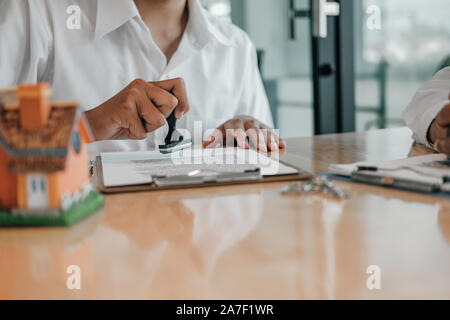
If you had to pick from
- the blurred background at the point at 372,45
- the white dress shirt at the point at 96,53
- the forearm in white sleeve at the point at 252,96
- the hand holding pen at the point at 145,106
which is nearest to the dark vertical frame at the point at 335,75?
the blurred background at the point at 372,45

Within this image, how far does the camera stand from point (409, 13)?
2.04m

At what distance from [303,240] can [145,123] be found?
0.50m

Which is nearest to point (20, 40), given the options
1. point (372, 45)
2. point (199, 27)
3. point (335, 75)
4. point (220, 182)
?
→ point (199, 27)

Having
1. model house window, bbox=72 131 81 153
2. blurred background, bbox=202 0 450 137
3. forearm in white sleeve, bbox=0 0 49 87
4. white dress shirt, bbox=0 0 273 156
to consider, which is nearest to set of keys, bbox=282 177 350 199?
model house window, bbox=72 131 81 153

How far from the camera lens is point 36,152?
1.41 ft

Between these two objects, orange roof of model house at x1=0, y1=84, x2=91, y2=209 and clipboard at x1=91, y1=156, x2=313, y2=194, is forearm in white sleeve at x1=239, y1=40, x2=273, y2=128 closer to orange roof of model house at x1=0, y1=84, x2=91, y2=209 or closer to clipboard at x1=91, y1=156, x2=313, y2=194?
clipboard at x1=91, y1=156, x2=313, y2=194

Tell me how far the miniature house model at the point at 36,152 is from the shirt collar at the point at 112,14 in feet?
2.65

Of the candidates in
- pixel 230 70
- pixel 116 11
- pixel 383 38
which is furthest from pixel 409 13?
pixel 116 11

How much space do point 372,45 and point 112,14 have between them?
4.26 ft

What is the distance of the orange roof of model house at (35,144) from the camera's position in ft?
1.41

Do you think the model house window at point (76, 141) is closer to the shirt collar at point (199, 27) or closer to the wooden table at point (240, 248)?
the wooden table at point (240, 248)

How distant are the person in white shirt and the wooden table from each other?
1.17ft

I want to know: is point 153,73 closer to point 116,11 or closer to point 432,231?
point 116,11

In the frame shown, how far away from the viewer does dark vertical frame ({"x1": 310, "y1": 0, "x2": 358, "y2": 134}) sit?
2062mm
